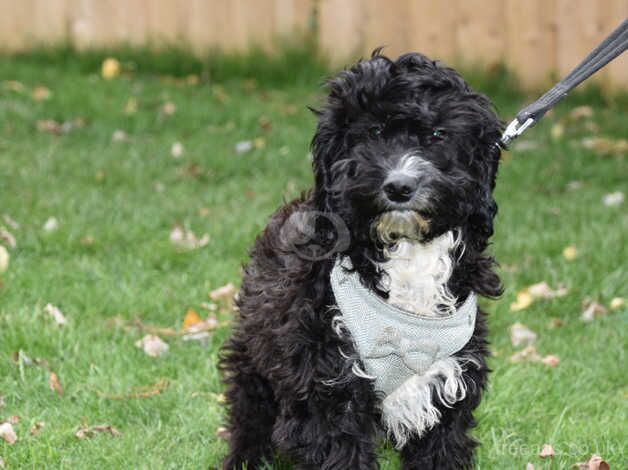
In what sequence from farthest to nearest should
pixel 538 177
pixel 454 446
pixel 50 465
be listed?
pixel 538 177 < pixel 50 465 < pixel 454 446

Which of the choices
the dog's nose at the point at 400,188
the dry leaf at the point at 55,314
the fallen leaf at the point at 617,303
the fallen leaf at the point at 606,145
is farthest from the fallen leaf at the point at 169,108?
the dog's nose at the point at 400,188

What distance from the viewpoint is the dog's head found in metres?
3.16

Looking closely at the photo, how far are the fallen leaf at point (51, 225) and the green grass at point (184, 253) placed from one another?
0.07 meters

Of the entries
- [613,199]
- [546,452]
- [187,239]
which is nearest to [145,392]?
[546,452]

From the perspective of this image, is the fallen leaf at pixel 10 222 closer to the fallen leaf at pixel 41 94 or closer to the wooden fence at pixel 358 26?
the fallen leaf at pixel 41 94

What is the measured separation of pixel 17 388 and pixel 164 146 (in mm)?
4213

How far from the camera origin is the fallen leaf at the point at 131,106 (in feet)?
30.7

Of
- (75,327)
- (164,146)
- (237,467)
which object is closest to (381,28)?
(164,146)

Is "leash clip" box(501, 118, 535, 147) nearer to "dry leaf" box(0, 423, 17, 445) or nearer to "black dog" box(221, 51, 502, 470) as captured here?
"black dog" box(221, 51, 502, 470)

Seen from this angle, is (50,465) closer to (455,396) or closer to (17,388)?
(17,388)

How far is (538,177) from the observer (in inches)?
320

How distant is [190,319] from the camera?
5.43 meters

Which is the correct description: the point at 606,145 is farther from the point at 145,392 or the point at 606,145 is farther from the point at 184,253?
the point at 145,392

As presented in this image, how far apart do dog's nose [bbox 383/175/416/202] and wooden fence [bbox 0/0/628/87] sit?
734 centimetres
